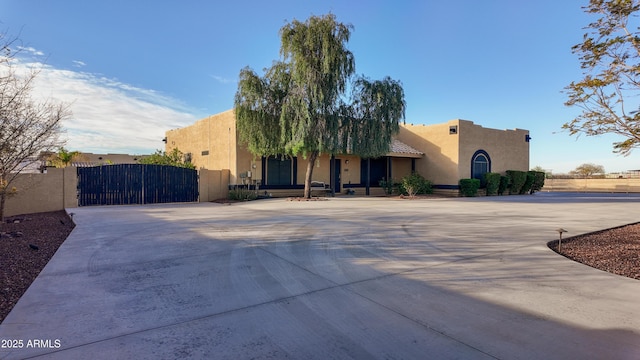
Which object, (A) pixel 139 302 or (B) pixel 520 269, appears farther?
(B) pixel 520 269

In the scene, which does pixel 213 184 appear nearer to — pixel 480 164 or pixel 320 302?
pixel 320 302

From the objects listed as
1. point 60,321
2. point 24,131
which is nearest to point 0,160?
point 24,131

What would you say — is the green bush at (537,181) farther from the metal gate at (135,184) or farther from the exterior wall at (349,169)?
the metal gate at (135,184)

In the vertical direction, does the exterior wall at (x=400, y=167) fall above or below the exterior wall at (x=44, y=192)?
above

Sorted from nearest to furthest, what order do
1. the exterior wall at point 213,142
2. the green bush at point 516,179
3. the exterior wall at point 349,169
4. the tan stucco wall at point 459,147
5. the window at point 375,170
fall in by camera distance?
the exterior wall at point 213,142, the tan stucco wall at point 459,147, the exterior wall at point 349,169, the window at point 375,170, the green bush at point 516,179

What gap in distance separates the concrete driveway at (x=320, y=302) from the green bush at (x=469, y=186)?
16007mm

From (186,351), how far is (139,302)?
1381mm

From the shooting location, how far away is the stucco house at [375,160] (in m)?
19.7

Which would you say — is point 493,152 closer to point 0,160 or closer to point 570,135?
point 570,135

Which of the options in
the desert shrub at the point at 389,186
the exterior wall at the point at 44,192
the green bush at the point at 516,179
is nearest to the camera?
the exterior wall at the point at 44,192

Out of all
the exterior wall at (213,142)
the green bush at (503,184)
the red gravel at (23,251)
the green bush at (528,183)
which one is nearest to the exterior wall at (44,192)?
the red gravel at (23,251)

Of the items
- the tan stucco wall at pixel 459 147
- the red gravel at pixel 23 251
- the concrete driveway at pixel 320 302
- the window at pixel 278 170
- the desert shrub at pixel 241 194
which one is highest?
the tan stucco wall at pixel 459 147

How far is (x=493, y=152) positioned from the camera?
80.8ft

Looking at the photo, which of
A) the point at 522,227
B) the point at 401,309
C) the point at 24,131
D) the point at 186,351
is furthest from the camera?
the point at 522,227
